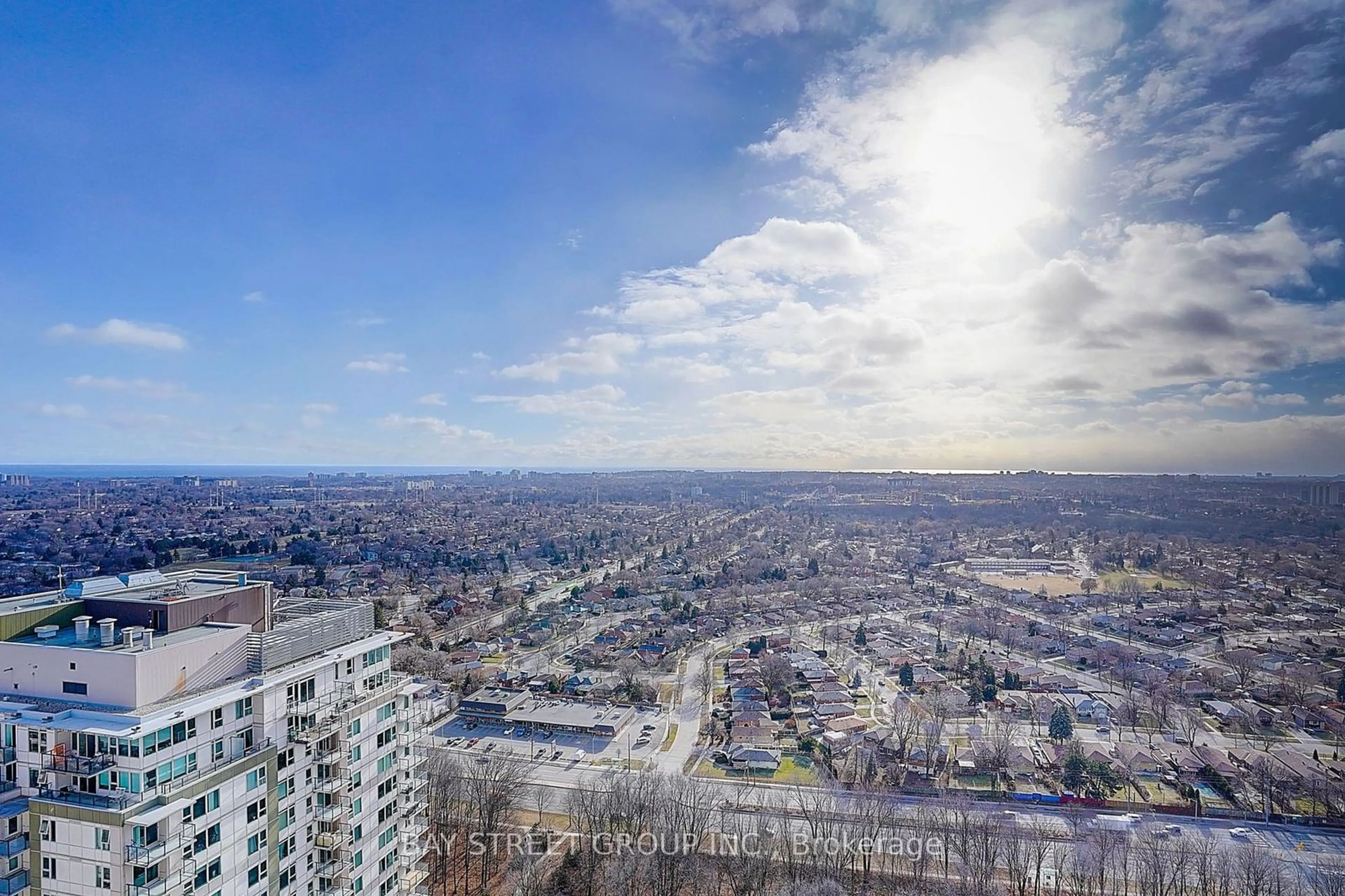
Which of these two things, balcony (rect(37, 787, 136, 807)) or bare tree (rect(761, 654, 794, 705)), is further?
bare tree (rect(761, 654, 794, 705))

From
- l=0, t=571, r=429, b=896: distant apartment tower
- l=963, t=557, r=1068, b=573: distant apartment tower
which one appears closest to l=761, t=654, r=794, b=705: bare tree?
l=0, t=571, r=429, b=896: distant apartment tower

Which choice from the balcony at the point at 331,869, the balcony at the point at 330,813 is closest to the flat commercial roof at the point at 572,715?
the balcony at the point at 331,869

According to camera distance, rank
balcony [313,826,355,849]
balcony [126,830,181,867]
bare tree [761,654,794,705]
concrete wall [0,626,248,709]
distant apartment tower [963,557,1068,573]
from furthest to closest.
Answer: distant apartment tower [963,557,1068,573]
bare tree [761,654,794,705]
balcony [313,826,355,849]
concrete wall [0,626,248,709]
balcony [126,830,181,867]

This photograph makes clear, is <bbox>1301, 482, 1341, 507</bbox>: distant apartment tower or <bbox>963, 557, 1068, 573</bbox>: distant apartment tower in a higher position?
<bbox>1301, 482, 1341, 507</bbox>: distant apartment tower

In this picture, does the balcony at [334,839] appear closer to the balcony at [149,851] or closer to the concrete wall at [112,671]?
the balcony at [149,851]

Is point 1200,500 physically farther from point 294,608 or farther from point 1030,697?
point 294,608

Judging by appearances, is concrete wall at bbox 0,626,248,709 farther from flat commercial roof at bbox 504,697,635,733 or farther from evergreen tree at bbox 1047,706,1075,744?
evergreen tree at bbox 1047,706,1075,744

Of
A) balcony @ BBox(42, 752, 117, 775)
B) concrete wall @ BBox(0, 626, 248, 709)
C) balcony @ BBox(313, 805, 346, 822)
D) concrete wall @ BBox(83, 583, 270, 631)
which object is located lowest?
balcony @ BBox(313, 805, 346, 822)
